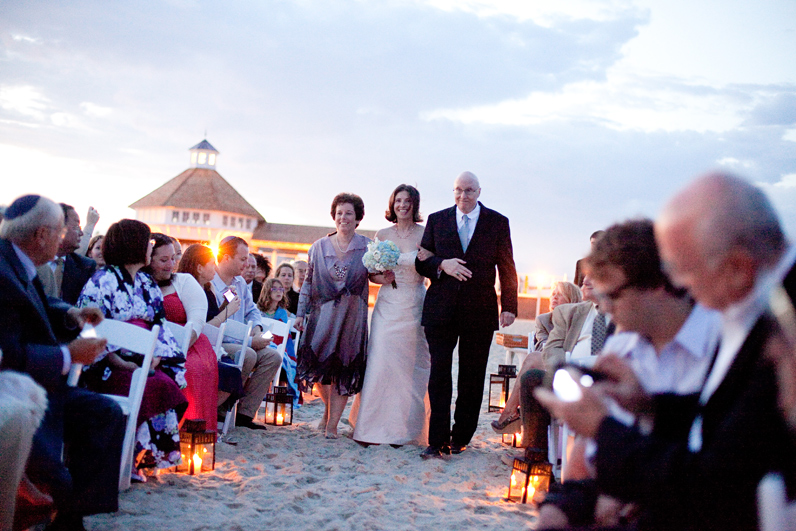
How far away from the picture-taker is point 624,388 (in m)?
1.34

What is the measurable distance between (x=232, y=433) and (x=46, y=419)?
10.9 feet

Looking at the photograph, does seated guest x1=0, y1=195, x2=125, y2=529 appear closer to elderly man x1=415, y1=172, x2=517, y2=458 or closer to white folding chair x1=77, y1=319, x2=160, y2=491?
white folding chair x1=77, y1=319, x2=160, y2=491

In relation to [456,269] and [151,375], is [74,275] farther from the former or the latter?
[456,269]

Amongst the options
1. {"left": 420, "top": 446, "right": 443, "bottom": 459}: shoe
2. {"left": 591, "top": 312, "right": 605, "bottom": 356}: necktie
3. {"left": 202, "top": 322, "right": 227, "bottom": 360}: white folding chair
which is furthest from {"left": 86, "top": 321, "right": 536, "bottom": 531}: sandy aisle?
{"left": 591, "top": 312, "right": 605, "bottom": 356}: necktie

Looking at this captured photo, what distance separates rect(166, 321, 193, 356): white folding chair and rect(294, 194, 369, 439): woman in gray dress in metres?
1.60

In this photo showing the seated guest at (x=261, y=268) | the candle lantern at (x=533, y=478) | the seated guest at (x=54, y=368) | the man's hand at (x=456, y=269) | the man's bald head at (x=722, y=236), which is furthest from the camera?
the seated guest at (x=261, y=268)

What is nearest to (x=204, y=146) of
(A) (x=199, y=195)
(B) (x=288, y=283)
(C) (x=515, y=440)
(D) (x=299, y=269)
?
(A) (x=199, y=195)

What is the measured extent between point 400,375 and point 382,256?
110 centimetres

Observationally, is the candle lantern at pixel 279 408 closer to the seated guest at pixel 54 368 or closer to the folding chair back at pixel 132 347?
the folding chair back at pixel 132 347

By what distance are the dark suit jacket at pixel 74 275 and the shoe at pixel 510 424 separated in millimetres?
3595

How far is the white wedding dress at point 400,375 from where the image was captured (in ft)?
19.5

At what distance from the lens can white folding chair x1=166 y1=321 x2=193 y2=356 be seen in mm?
4707

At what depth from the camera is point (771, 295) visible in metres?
1.12

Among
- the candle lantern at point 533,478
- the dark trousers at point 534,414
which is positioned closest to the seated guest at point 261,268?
the dark trousers at point 534,414
